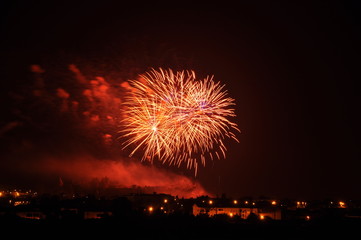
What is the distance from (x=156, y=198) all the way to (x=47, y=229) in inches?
2022

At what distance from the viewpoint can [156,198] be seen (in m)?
69.7

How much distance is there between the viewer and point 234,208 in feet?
155

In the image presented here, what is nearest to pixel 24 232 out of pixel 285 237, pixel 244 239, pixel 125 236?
pixel 125 236

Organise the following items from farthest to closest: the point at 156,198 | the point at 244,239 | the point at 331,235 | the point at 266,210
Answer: the point at 156,198, the point at 266,210, the point at 331,235, the point at 244,239

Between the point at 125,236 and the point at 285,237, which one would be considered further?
the point at 285,237

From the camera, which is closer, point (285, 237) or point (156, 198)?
point (285, 237)

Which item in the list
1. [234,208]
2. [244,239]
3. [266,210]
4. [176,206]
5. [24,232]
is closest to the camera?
[24,232]

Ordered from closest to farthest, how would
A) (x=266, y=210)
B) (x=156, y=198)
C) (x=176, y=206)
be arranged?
(x=266, y=210) < (x=176, y=206) < (x=156, y=198)

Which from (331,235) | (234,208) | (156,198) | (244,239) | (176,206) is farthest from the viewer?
(156,198)

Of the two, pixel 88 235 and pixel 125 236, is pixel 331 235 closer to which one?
pixel 125 236

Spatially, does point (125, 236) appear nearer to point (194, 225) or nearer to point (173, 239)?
point (173, 239)

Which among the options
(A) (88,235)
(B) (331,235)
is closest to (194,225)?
(A) (88,235)

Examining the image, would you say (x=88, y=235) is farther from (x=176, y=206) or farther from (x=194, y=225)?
(x=176, y=206)

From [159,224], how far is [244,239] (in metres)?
5.21
